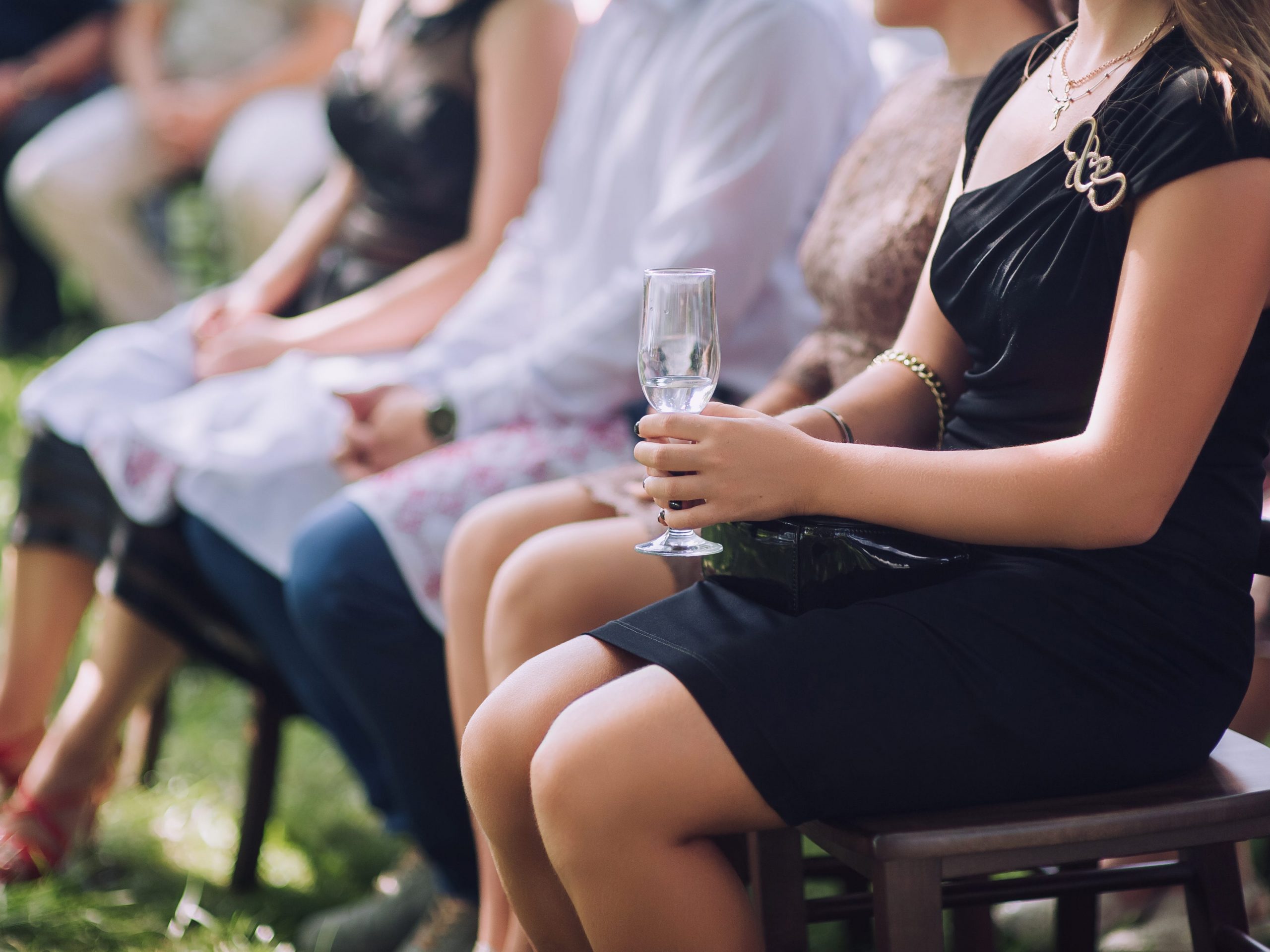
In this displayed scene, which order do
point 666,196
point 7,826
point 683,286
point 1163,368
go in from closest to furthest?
point 1163,368, point 683,286, point 666,196, point 7,826

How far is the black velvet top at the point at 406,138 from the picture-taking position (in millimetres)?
2508

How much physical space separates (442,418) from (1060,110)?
1167 mm

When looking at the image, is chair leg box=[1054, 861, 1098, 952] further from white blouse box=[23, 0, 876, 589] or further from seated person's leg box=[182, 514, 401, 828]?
seated person's leg box=[182, 514, 401, 828]

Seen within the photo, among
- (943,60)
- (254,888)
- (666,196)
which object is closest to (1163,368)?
(943,60)

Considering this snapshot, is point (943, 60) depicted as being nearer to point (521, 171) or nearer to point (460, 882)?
point (521, 171)

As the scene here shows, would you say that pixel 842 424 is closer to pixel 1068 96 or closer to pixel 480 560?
pixel 1068 96

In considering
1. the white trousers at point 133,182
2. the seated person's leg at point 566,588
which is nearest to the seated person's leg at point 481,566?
the seated person's leg at point 566,588

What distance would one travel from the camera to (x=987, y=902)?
4.33 ft

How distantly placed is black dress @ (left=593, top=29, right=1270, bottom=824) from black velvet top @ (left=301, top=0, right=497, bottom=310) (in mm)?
1523

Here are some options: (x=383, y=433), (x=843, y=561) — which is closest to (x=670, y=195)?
(x=383, y=433)

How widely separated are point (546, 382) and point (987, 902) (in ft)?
3.58

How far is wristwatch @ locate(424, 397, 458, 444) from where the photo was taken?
2.13 meters

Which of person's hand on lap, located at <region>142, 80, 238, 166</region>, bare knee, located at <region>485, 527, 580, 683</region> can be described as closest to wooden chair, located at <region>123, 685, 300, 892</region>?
bare knee, located at <region>485, 527, 580, 683</region>

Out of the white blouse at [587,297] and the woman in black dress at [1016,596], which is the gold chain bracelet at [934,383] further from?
the white blouse at [587,297]
